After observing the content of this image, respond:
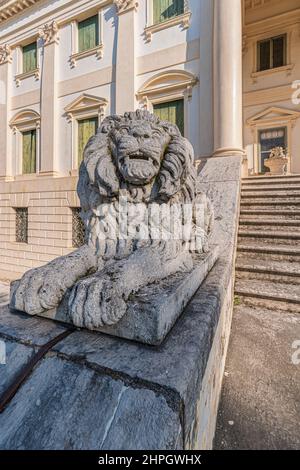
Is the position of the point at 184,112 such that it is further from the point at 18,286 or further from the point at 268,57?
the point at 18,286

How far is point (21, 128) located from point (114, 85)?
5.33 m

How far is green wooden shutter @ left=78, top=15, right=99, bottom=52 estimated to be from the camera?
397 inches

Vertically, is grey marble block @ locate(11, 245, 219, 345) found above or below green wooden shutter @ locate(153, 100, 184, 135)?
below

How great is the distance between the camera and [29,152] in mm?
11836

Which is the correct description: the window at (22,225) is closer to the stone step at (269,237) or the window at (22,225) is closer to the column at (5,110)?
the column at (5,110)

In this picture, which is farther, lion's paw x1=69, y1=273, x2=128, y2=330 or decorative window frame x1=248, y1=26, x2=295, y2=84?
decorative window frame x1=248, y1=26, x2=295, y2=84

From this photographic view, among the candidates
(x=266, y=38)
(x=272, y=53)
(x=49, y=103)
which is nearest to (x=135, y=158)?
(x=49, y=103)

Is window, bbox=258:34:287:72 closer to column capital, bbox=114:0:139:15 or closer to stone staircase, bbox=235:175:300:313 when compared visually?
column capital, bbox=114:0:139:15

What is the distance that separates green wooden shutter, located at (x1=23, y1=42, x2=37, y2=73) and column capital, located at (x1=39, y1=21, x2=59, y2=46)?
858 mm

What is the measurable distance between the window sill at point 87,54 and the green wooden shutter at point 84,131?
236 cm

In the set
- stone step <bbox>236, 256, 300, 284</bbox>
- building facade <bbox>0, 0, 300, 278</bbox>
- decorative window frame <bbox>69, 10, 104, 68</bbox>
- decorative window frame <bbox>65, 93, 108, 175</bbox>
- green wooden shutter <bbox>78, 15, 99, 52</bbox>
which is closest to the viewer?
stone step <bbox>236, 256, 300, 284</bbox>

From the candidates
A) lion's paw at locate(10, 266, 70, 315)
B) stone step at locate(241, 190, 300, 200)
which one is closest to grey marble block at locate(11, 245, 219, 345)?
lion's paw at locate(10, 266, 70, 315)

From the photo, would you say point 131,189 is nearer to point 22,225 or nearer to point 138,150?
point 138,150

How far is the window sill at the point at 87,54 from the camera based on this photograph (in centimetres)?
983
